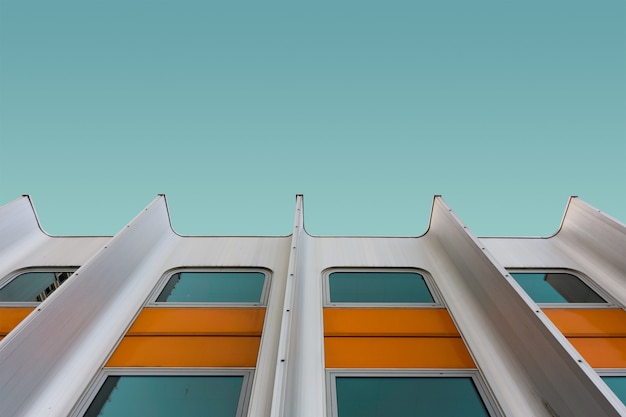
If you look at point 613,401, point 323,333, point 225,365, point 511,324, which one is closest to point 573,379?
point 613,401

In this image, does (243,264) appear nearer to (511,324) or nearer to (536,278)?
(511,324)

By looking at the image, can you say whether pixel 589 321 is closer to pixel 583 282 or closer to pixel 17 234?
pixel 583 282

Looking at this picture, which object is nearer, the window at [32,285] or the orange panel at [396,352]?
the orange panel at [396,352]

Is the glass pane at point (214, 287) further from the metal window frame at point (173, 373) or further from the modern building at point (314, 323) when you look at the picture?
the metal window frame at point (173, 373)

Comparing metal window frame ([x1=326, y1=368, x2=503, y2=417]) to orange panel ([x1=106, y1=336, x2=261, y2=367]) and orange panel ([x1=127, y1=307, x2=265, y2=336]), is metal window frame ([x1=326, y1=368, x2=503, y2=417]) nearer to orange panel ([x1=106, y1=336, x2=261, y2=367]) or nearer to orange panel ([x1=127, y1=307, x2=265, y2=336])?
orange panel ([x1=106, y1=336, x2=261, y2=367])

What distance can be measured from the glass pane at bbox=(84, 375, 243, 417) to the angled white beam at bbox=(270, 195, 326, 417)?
0.60 meters

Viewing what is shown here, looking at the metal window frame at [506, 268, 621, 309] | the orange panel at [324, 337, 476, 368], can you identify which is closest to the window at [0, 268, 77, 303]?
the orange panel at [324, 337, 476, 368]

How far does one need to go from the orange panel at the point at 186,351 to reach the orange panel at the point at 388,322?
0.94 meters

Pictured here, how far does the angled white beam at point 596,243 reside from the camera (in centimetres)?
492

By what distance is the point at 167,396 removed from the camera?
3.26 meters

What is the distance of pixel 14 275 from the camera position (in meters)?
5.27

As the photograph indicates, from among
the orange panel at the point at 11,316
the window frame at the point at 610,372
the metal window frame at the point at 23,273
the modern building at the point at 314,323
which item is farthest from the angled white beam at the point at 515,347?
the metal window frame at the point at 23,273

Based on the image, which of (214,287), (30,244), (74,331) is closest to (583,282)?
(214,287)

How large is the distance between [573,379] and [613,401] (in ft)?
1.12
